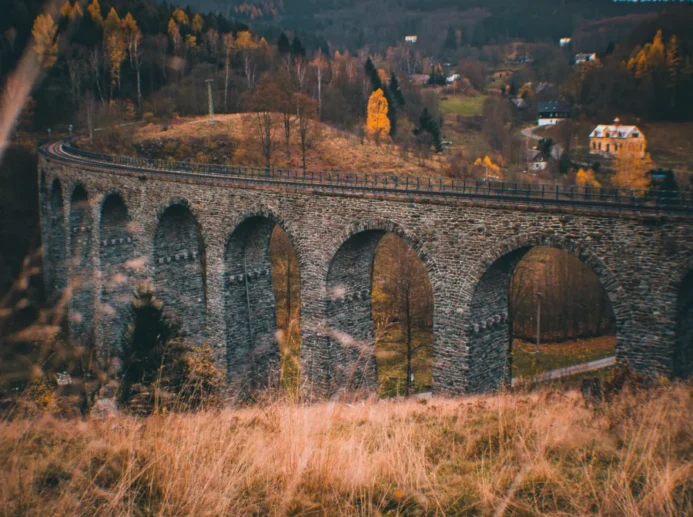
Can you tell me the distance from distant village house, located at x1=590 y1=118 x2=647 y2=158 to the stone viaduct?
113 feet

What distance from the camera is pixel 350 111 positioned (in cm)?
9225

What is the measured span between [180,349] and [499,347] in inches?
536

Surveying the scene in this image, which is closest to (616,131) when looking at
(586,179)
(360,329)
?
(586,179)

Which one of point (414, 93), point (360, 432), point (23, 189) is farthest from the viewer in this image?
point (414, 93)

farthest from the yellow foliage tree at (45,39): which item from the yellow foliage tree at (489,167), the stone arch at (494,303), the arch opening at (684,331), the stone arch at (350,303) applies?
the arch opening at (684,331)

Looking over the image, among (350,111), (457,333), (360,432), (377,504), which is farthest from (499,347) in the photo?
(350,111)

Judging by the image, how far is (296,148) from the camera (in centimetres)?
7369

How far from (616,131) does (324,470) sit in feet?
229

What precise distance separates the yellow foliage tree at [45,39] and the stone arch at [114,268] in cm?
5643

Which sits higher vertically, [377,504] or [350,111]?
[350,111]

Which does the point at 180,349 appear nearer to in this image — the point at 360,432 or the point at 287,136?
the point at 360,432

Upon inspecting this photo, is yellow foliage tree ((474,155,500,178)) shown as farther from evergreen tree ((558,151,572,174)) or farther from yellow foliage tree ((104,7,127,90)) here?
yellow foliage tree ((104,7,127,90))

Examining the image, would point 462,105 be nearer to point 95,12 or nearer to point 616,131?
point 616,131

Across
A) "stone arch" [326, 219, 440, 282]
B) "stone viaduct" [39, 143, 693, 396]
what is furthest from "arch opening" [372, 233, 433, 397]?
"stone arch" [326, 219, 440, 282]
